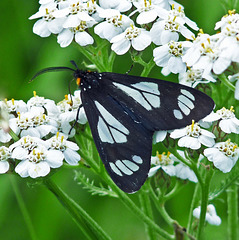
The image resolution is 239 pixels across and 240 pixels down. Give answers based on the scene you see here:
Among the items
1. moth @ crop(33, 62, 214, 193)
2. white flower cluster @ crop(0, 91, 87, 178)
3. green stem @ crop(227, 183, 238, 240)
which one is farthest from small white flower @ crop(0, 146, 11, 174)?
green stem @ crop(227, 183, 238, 240)

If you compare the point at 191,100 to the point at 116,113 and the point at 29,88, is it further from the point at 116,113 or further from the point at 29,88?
the point at 29,88

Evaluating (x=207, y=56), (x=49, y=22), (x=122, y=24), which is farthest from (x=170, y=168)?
(x=49, y=22)

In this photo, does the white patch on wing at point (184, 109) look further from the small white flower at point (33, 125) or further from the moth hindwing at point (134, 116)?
the small white flower at point (33, 125)

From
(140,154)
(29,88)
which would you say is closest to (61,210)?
(29,88)

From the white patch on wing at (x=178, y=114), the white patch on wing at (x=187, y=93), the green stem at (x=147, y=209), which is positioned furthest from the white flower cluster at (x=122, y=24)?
the green stem at (x=147, y=209)

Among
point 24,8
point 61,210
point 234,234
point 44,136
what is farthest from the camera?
point 24,8

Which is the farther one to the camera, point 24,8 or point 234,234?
point 24,8

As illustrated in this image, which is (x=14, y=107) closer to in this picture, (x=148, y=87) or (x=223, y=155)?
(x=148, y=87)

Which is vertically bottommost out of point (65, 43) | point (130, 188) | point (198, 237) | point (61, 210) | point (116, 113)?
point (61, 210)
